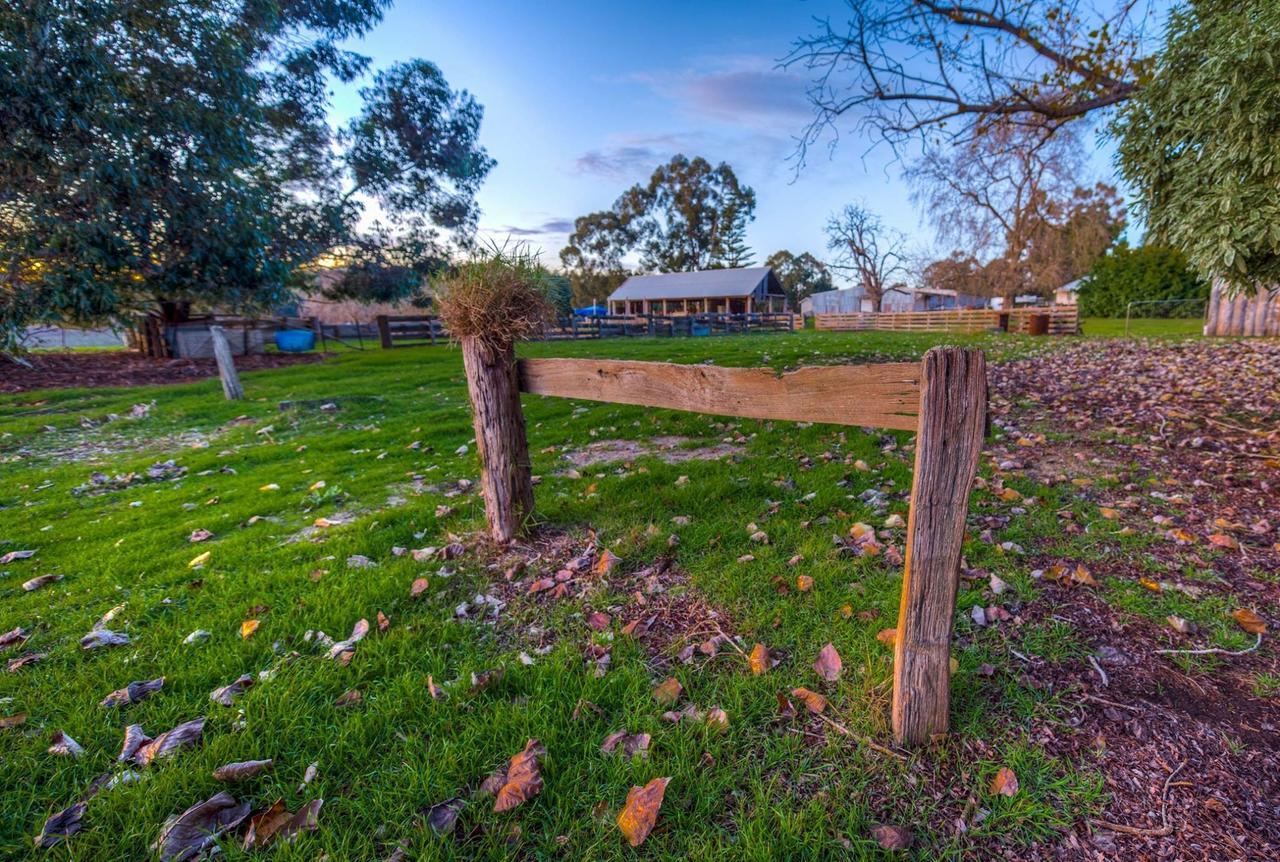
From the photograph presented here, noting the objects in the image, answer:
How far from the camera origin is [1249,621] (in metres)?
2.48

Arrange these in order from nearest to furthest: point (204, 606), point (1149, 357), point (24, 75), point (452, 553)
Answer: point (204, 606) → point (452, 553) → point (24, 75) → point (1149, 357)

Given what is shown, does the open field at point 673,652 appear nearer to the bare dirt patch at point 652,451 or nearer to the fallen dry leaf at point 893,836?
the fallen dry leaf at point 893,836

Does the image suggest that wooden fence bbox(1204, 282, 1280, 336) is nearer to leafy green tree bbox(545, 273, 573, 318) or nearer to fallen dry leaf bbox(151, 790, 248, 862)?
leafy green tree bbox(545, 273, 573, 318)

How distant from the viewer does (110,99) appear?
6.74 meters

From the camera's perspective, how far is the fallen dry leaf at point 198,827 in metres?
1.60

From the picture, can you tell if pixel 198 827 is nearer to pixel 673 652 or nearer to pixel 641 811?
pixel 641 811

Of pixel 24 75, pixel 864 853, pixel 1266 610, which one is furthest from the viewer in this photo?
pixel 24 75

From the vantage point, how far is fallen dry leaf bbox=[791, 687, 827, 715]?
2.09 m

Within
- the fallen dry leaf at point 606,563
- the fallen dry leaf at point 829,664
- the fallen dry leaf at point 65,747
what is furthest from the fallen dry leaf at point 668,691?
the fallen dry leaf at point 65,747

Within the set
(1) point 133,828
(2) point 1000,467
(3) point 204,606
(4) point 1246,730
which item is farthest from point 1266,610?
(3) point 204,606

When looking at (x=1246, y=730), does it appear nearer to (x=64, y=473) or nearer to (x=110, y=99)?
(x=64, y=473)

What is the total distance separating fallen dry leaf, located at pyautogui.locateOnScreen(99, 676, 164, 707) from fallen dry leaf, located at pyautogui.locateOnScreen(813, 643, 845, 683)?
2.84 m

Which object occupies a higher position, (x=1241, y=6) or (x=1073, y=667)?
(x=1241, y=6)

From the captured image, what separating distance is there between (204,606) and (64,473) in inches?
185
